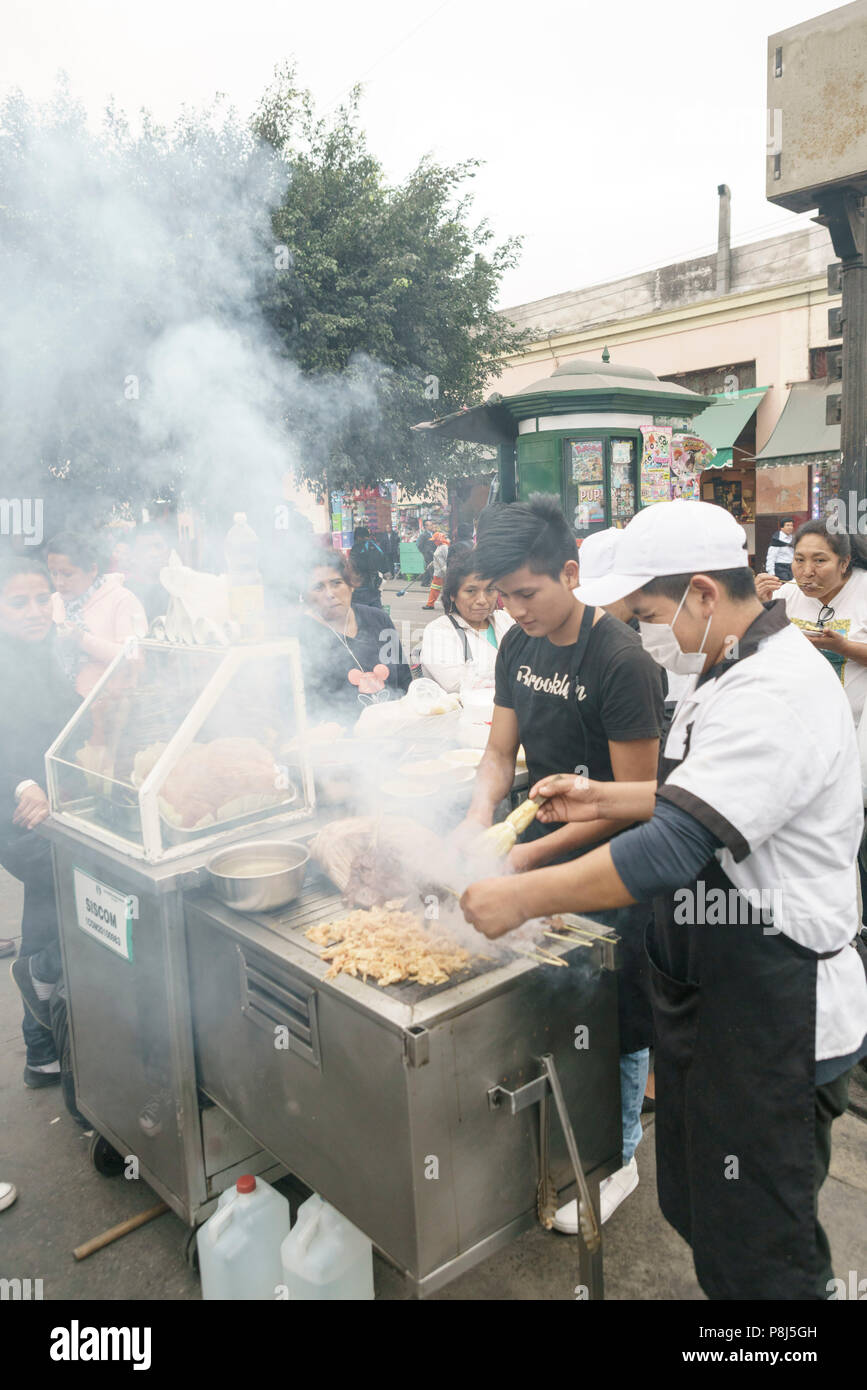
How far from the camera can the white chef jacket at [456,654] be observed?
462cm

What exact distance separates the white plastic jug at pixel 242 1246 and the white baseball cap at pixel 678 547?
6.80ft

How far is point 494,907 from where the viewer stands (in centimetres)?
189

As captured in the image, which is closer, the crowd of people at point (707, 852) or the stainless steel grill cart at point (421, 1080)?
the crowd of people at point (707, 852)

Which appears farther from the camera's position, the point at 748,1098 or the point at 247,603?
the point at 247,603

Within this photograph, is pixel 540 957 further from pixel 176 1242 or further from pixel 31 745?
pixel 31 745

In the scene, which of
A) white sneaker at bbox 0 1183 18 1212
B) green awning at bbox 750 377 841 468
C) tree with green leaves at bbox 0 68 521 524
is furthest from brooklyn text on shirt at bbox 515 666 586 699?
green awning at bbox 750 377 841 468

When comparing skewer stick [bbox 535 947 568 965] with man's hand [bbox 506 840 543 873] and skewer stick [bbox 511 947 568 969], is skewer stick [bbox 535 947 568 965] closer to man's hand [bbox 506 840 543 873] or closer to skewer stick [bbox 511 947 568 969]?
skewer stick [bbox 511 947 568 969]

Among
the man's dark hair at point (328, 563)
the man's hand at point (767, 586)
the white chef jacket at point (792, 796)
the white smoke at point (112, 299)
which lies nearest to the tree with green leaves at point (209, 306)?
the white smoke at point (112, 299)

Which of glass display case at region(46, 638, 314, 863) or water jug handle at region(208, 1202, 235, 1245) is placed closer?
water jug handle at region(208, 1202, 235, 1245)

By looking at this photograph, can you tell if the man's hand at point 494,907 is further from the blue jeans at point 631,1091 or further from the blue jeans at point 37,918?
the blue jeans at point 37,918

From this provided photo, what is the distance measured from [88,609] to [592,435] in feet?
17.3

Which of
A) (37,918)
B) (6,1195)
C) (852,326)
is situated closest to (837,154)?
(852,326)

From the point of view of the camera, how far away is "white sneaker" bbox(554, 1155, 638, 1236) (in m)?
2.83

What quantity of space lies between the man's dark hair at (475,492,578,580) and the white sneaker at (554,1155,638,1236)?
202 cm
